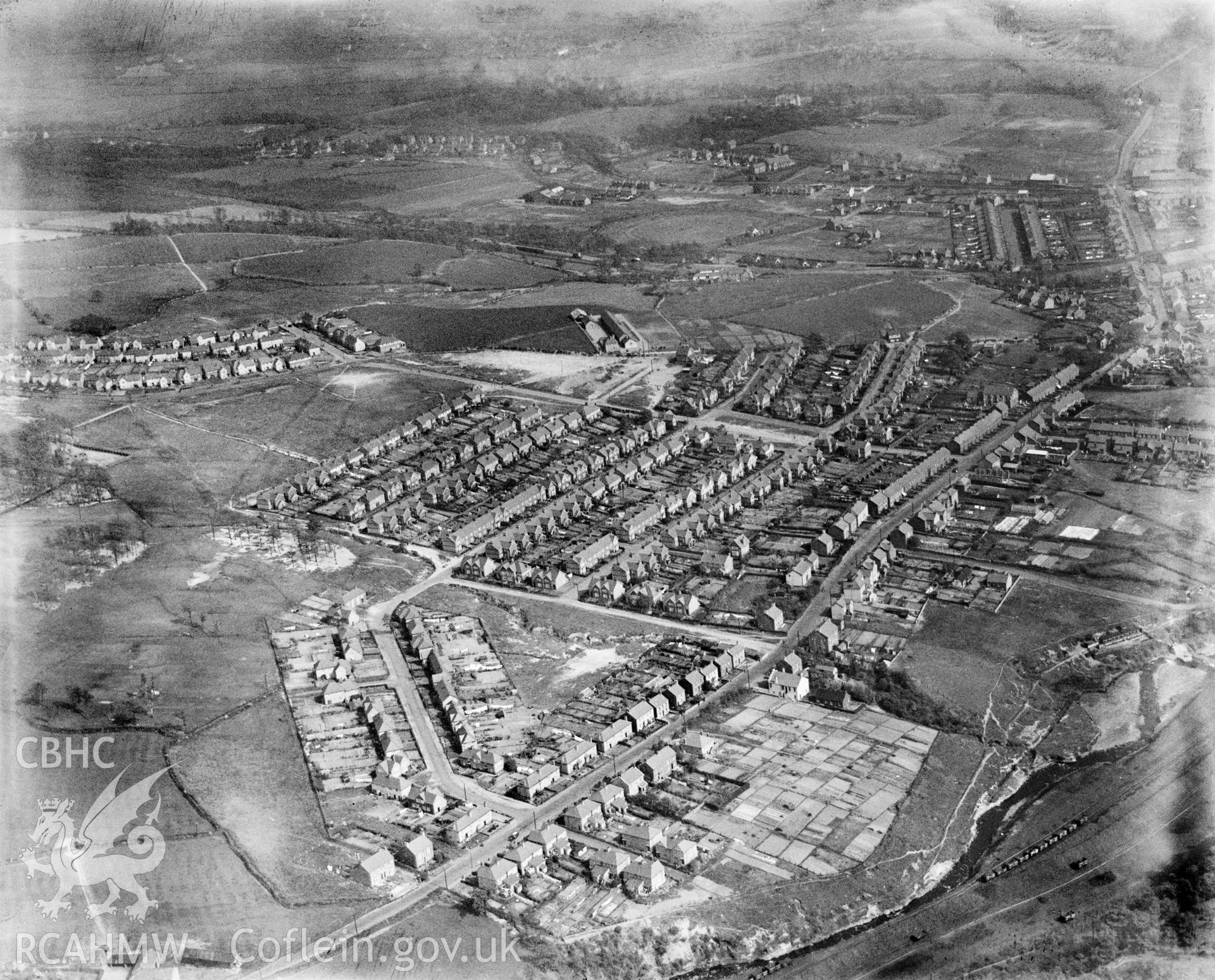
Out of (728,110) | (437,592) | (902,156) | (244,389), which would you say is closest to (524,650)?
(437,592)

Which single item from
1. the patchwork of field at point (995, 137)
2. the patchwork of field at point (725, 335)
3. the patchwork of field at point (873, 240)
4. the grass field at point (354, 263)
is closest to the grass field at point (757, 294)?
the patchwork of field at point (725, 335)

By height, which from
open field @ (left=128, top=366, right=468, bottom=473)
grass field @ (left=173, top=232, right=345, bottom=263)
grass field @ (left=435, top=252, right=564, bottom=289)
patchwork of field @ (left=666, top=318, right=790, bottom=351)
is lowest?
grass field @ (left=173, top=232, right=345, bottom=263)

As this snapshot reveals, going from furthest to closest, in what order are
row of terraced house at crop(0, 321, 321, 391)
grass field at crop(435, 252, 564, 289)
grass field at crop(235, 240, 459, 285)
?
grass field at crop(235, 240, 459, 285) < grass field at crop(435, 252, 564, 289) < row of terraced house at crop(0, 321, 321, 391)

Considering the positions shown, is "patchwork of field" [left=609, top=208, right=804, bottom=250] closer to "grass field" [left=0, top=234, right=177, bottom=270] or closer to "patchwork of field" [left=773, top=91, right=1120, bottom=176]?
"patchwork of field" [left=773, top=91, right=1120, bottom=176]

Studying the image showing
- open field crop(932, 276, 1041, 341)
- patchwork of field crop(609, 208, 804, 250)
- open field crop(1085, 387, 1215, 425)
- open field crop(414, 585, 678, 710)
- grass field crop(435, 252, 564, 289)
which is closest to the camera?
open field crop(414, 585, 678, 710)

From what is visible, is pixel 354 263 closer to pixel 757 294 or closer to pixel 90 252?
pixel 90 252

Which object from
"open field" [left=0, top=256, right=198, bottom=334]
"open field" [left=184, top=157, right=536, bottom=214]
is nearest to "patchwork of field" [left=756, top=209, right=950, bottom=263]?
"open field" [left=184, top=157, right=536, bottom=214]

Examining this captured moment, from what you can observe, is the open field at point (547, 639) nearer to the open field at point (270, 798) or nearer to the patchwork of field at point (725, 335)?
the open field at point (270, 798)
